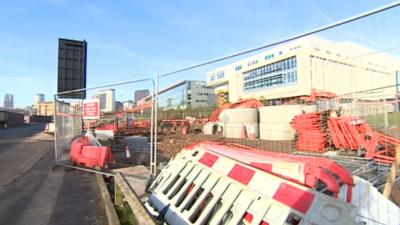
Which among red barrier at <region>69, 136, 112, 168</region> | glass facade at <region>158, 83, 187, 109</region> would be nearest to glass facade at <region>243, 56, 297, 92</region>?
glass facade at <region>158, 83, 187, 109</region>

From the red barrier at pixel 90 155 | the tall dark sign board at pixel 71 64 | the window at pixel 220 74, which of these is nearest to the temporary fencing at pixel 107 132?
the red barrier at pixel 90 155

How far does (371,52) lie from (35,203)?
20.9 feet

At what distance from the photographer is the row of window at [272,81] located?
8.70m

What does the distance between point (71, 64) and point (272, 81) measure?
60.1ft

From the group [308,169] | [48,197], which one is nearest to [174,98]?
[48,197]

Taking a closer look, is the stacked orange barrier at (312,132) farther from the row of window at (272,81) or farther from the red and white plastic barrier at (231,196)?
the red and white plastic barrier at (231,196)

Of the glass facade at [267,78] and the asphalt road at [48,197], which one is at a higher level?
the glass facade at [267,78]

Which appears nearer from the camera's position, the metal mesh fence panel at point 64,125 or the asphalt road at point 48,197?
the asphalt road at point 48,197

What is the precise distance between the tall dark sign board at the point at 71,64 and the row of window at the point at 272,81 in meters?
16.7

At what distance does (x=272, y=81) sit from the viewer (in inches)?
362

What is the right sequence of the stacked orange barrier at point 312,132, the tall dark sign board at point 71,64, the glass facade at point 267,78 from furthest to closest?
the tall dark sign board at point 71,64
the stacked orange barrier at point 312,132
the glass facade at point 267,78

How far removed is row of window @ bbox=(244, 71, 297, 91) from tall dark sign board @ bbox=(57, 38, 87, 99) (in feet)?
54.8

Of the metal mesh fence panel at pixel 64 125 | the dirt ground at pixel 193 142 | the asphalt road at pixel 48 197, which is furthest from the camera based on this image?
the metal mesh fence panel at pixel 64 125

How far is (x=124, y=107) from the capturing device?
15.8 m
